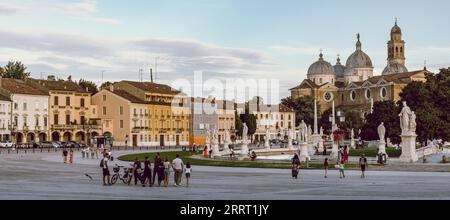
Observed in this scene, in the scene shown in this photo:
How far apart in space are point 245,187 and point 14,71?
4230 inches

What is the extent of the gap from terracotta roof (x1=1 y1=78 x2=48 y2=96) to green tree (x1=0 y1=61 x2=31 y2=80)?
21.9m

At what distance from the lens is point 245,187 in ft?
110

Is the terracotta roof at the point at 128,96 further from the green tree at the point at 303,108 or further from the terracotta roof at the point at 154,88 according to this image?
the green tree at the point at 303,108

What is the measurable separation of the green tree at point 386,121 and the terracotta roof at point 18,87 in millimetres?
45860

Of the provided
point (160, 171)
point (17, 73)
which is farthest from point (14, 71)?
point (160, 171)

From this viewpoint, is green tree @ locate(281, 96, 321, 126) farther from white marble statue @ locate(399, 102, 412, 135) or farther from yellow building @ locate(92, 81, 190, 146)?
white marble statue @ locate(399, 102, 412, 135)

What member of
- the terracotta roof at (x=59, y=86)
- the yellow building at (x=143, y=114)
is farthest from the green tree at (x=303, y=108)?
the terracotta roof at (x=59, y=86)

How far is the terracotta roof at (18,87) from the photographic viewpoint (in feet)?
348

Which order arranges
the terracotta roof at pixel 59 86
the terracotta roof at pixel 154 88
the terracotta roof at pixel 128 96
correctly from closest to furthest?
the terracotta roof at pixel 59 86 → the terracotta roof at pixel 128 96 → the terracotta roof at pixel 154 88

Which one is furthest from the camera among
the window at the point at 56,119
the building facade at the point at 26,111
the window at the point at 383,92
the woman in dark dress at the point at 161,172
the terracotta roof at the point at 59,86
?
the window at the point at 383,92

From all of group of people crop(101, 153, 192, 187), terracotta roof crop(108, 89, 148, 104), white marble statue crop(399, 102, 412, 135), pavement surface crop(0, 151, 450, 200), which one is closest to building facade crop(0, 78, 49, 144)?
terracotta roof crop(108, 89, 148, 104)

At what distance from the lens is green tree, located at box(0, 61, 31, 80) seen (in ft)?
434

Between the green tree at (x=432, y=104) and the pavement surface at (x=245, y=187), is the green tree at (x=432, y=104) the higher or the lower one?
the higher one
